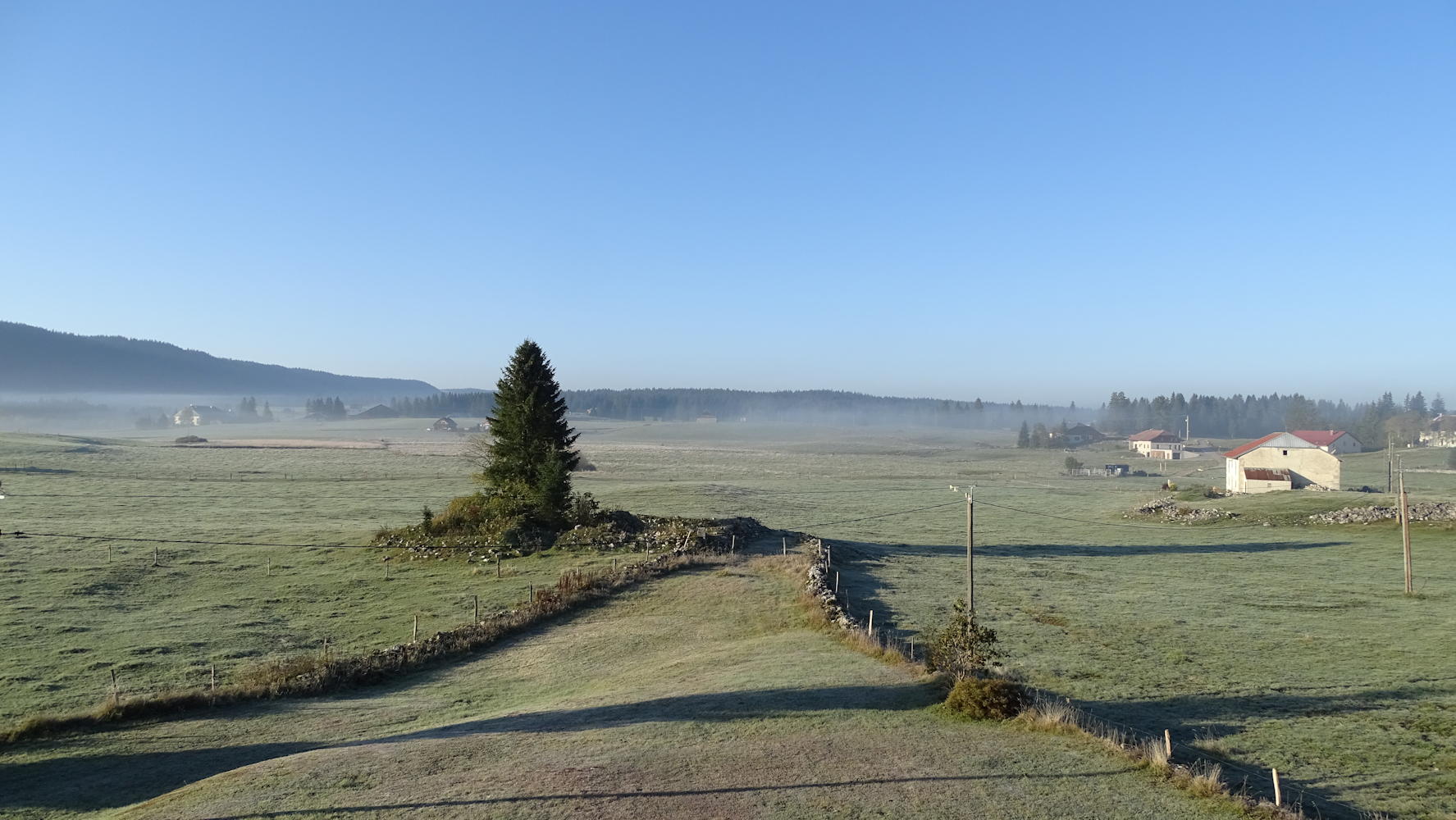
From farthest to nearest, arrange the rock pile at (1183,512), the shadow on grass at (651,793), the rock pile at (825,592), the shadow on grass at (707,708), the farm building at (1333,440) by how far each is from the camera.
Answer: the farm building at (1333,440)
the rock pile at (1183,512)
the rock pile at (825,592)
the shadow on grass at (707,708)
the shadow on grass at (651,793)

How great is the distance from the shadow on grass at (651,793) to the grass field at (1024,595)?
17.1ft

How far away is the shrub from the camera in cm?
1995

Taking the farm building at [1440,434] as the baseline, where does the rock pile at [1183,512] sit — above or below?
below

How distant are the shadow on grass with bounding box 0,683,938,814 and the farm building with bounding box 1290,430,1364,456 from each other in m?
104

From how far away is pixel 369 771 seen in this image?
14812mm

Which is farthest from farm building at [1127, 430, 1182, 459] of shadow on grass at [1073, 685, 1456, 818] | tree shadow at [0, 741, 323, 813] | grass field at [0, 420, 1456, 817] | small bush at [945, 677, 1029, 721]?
tree shadow at [0, 741, 323, 813]

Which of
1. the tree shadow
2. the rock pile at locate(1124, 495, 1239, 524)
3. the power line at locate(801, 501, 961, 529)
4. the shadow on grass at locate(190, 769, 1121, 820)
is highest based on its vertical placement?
the shadow on grass at locate(190, 769, 1121, 820)

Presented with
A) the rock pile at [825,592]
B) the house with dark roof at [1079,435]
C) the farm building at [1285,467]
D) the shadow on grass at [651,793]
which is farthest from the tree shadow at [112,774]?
the house with dark roof at [1079,435]

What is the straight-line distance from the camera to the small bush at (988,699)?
1719 centimetres

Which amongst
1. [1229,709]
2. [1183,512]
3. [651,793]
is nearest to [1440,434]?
[1183,512]

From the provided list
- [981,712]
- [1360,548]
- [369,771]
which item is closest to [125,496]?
[369,771]

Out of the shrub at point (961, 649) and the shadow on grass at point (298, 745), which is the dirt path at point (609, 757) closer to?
the shadow on grass at point (298, 745)

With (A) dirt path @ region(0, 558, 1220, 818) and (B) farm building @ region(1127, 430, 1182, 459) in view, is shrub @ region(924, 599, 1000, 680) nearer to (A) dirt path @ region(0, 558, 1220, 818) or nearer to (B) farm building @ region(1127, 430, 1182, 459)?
(A) dirt path @ region(0, 558, 1220, 818)

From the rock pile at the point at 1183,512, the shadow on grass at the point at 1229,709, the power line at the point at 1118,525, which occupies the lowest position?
the power line at the point at 1118,525
